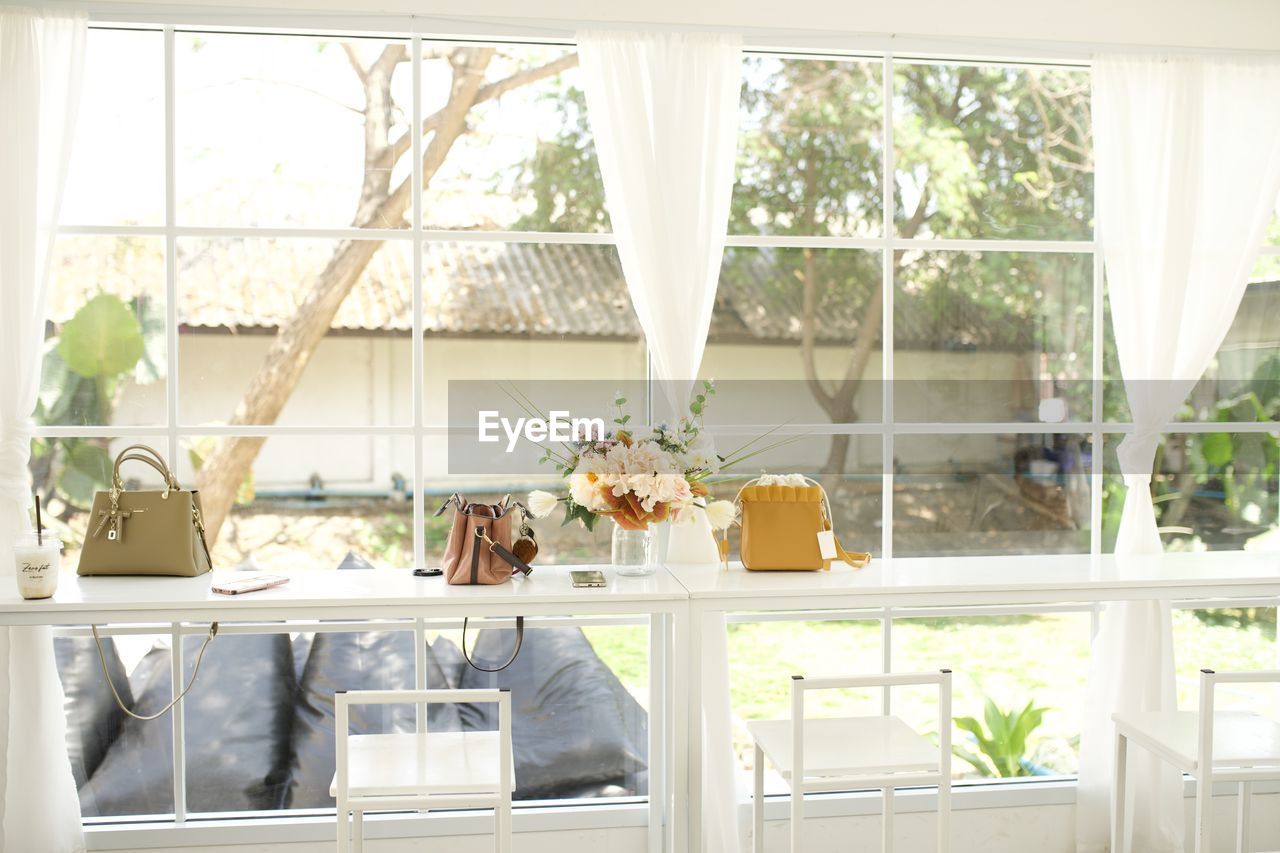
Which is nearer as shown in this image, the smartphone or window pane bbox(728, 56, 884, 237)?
the smartphone

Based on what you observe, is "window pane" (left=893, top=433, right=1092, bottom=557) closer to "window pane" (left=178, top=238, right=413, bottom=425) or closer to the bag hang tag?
the bag hang tag

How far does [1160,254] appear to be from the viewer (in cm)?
285

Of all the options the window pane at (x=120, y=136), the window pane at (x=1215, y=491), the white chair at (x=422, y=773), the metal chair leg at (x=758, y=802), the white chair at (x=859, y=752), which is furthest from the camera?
the window pane at (x=1215, y=491)

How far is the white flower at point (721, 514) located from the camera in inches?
99.8

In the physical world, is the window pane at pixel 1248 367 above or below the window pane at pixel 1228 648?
above

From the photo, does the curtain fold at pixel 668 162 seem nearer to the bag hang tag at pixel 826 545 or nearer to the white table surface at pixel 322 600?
the bag hang tag at pixel 826 545

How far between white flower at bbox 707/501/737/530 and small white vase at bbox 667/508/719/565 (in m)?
0.12

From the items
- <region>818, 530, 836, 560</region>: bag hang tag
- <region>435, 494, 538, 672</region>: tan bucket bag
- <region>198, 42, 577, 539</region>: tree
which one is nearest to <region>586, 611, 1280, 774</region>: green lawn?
<region>818, 530, 836, 560</region>: bag hang tag

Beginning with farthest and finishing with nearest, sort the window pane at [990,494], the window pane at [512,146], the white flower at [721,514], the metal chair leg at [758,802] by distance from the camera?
1. the window pane at [990,494]
2. the window pane at [512,146]
3. the white flower at [721,514]
4. the metal chair leg at [758,802]

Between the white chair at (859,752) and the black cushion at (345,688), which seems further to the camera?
the black cushion at (345,688)

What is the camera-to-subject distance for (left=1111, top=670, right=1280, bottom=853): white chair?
7.18ft

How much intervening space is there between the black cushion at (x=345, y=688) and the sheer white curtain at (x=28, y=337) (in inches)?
22.9

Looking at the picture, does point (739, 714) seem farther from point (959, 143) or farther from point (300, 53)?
point (300, 53)

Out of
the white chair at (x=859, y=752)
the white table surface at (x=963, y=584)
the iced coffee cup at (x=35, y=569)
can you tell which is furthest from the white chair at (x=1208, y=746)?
the iced coffee cup at (x=35, y=569)
